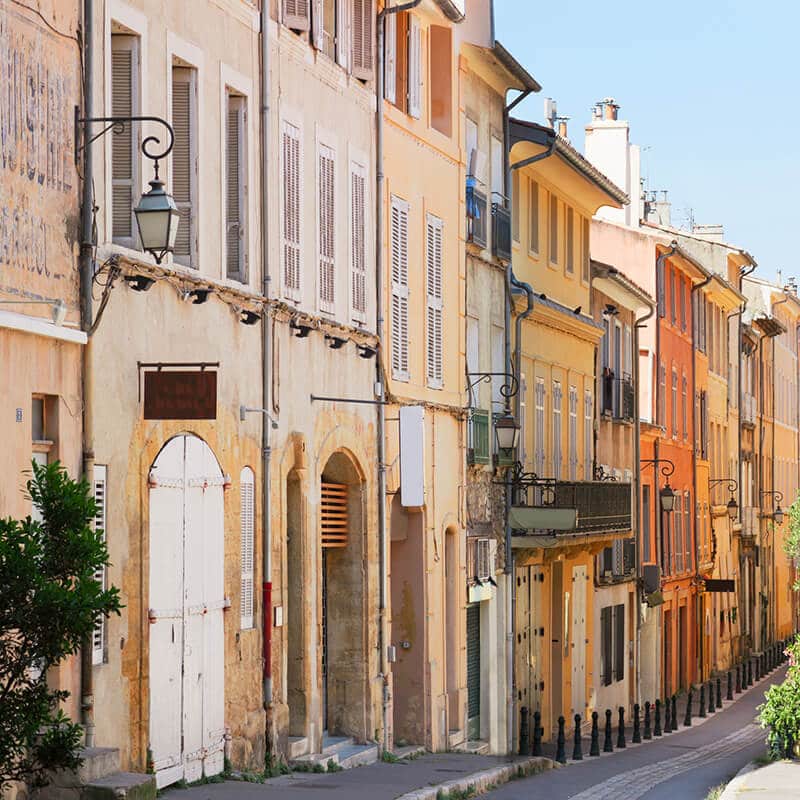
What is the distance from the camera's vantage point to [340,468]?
21844 mm

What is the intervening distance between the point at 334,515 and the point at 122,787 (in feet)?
28.7

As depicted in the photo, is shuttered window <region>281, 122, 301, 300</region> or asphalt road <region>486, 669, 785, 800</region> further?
asphalt road <region>486, 669, 785, 800</region>

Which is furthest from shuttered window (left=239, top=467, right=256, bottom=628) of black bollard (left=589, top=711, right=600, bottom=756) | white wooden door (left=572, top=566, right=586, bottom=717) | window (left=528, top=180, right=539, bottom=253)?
white wooden door (left=572, top=566, right=586, bottom=717)

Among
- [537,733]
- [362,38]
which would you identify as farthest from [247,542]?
[537,733]

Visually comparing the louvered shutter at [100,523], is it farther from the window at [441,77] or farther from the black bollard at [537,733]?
the black bollard at [537,733]

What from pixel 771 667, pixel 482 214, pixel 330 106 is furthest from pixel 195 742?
pixel 771 667

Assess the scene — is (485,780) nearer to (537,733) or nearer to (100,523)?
(537,733)

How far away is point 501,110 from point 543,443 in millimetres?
6206

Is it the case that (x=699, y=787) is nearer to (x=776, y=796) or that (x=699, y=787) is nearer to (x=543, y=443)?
(x=776, y=796)

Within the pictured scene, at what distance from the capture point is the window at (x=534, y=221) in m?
32.8

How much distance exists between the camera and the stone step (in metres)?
13.0

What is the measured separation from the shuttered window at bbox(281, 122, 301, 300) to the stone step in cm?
648

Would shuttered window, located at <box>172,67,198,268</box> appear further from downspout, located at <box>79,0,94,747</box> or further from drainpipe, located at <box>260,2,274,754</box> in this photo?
downspout, located at <box>79,0,94,747</box>

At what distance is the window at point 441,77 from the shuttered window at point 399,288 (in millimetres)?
2592
